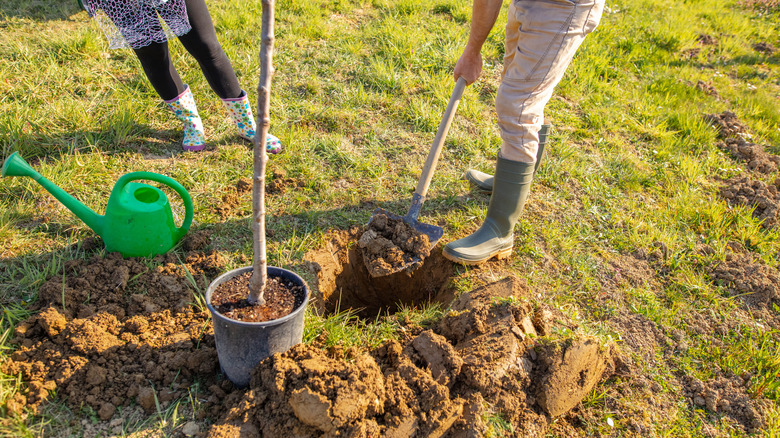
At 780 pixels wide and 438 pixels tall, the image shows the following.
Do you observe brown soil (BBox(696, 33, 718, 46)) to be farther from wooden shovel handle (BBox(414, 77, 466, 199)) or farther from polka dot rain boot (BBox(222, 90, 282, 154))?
polka dot rain boot (BBox(222, 90, 282, 154))

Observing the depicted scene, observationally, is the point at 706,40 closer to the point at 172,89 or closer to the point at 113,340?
the point at 172,89

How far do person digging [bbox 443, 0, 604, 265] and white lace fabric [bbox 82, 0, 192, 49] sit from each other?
150cm

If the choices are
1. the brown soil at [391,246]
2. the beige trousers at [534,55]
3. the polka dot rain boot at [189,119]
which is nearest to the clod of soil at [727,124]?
the beige trousers at [534,55]

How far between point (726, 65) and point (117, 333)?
258 inches

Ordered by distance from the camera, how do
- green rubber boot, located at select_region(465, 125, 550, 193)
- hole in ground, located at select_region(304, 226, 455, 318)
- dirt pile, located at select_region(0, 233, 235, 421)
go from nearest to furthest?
dirt pile, located at select_region(0, 233, 235, 421) → hole in ground, located at select_region(304, 226, 455, 318) → green rubber boot, located at select_region(465, 125, 550, 193)

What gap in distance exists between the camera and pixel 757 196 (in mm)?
3480

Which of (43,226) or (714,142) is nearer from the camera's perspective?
(43,226)

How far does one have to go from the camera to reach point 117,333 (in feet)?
6.66

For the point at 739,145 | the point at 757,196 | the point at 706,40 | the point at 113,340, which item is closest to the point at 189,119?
the point at 113,340

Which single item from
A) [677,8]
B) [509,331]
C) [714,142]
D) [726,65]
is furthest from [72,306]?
[677,8]

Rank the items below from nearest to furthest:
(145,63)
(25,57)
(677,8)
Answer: (145,63) → (25,57) → (677,8)

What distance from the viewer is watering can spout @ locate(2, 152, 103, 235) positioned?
214 cm

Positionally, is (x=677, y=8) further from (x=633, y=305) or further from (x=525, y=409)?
(x=525, y=409)

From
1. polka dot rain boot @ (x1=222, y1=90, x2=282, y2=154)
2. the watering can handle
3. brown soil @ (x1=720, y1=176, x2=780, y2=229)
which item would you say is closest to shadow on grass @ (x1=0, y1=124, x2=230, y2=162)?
polka dot rain boot @ (x1=222, y1=90, x2=282, y2=154)
